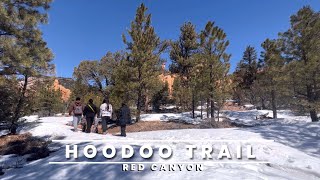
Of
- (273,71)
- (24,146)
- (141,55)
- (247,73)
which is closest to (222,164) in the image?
(24,146)

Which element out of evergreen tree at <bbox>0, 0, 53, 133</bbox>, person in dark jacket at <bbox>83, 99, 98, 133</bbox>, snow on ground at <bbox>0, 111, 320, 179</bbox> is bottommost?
snow on ground at <bbox>0, 111, 320, 179</bbox>

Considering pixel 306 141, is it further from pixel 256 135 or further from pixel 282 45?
pixel 282 45

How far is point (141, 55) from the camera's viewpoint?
68.4ft

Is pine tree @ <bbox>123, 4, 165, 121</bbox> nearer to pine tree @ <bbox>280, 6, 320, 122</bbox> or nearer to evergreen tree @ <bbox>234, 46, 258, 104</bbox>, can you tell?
pine tree @ <bbox>280, 6, 320, 122</bbox>

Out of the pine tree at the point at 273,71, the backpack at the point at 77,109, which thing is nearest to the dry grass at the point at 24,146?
the backpack at the point at 77,109

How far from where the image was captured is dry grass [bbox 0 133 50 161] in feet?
29.5

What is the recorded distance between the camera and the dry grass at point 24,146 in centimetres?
898

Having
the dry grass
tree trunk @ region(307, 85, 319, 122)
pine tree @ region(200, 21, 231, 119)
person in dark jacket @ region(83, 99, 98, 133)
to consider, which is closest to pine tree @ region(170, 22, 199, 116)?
pine tree @ region(200, 21, 231, 119)

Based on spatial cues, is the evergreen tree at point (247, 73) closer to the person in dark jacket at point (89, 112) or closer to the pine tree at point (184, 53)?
the pine tree at point (184, 53)

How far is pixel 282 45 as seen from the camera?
2162 centimetres

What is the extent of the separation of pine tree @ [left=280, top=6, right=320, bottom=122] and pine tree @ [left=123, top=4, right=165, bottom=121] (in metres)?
9.47

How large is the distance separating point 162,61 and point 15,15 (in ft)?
55.8

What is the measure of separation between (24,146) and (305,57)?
60.2 ft

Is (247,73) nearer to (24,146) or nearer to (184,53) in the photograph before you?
(184,53)
